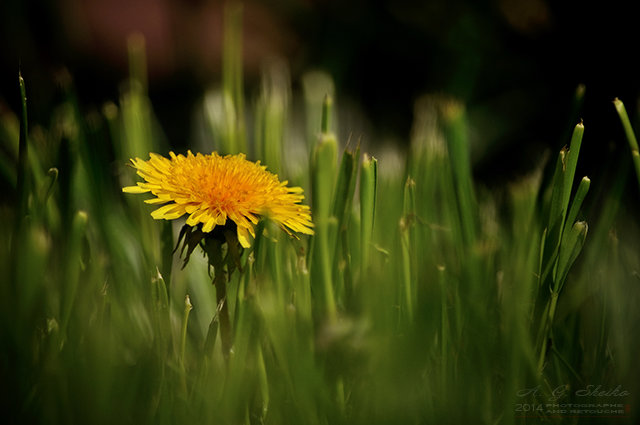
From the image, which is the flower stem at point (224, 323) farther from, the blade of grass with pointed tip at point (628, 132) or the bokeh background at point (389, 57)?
the bokeh background at point (389, 57)

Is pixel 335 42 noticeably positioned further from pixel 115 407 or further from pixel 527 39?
pixel 115 407

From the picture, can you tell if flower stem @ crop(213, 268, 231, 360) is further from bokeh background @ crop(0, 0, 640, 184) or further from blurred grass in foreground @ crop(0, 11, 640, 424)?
bokeh background @ crop(0, 0, 640, 184)

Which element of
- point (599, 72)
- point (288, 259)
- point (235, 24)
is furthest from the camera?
point (599, 72)

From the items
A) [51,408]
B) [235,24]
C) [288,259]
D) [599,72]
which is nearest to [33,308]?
[51,408]

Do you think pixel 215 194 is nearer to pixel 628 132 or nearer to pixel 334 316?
pixel 334 316

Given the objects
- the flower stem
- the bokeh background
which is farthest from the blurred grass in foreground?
the bokeh background

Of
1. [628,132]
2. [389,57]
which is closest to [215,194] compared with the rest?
[628,132]
